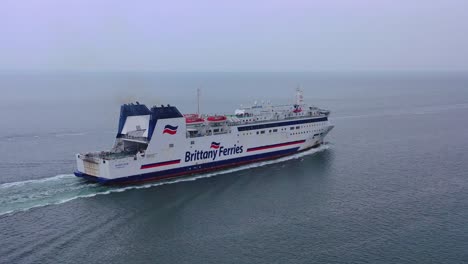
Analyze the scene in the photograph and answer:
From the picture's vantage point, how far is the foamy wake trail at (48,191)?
94.7ft

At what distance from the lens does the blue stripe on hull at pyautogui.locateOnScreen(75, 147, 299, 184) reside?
115ft

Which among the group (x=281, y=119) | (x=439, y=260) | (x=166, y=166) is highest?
(x=281, y=119)

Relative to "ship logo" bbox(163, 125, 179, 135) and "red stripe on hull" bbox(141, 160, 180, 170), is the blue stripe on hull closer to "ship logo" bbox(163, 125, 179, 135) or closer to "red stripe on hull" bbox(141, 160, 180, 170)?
"red stripe on hull" bbox(141, 160, 180, 170)

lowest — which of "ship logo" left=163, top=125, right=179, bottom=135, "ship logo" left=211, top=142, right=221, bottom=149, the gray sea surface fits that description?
the gray sea surface

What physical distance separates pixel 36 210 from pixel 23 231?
3124 millimetres

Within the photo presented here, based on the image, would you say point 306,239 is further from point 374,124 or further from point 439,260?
point 374,124

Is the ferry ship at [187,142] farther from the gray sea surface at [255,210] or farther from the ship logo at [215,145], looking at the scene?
the gray sea surface at [255,210]

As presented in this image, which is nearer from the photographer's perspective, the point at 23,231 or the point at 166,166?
the point at 23,231

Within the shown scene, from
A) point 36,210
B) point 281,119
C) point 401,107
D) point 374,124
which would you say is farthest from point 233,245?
point 401,107

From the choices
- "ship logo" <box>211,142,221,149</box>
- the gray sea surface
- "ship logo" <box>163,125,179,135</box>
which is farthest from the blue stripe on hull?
"ship logo" <box>163,125,179,135</box>

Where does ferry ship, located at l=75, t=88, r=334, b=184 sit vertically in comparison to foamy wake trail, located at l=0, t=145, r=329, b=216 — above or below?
above

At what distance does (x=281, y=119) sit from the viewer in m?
45.8

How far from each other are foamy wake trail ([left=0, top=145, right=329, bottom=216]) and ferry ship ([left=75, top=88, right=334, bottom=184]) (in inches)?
39.8

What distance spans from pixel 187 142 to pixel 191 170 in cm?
262
